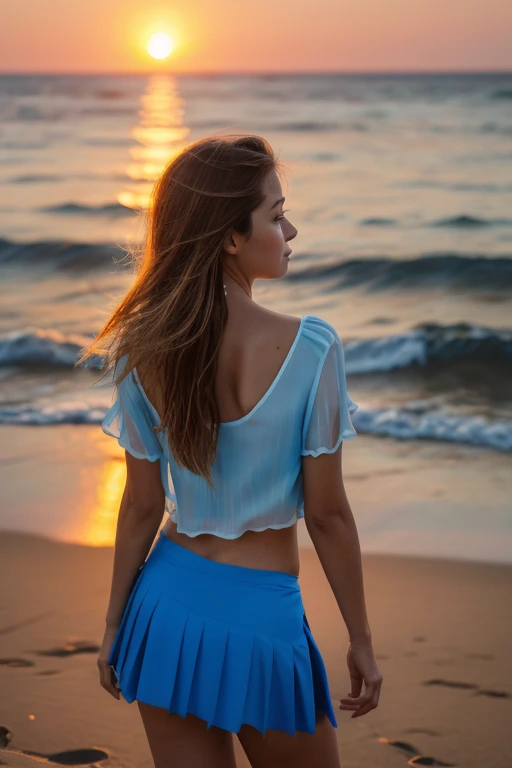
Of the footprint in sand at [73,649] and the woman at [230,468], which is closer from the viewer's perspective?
the woman at [230,468]

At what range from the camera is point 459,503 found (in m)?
5.21

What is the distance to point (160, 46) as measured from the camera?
25766 millimetres

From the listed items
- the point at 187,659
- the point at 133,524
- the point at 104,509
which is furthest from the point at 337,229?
the point at 187,659

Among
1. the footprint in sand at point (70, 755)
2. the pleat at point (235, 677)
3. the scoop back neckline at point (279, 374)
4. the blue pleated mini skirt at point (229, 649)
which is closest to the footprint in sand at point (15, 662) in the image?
the footprint in sand at point (70, 755)

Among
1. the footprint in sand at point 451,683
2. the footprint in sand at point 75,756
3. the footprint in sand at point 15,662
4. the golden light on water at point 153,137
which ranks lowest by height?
the footprint in sand at point 451,683

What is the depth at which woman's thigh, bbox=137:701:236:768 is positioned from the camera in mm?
1685

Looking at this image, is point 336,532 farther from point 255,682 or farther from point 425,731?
point 425,731

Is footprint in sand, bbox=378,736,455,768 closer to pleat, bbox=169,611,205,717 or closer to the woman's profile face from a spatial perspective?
pleat, bbox=169,611,205,717

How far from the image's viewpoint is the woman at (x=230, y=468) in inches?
62.1

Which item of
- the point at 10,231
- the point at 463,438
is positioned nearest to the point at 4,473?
the point at 463,438

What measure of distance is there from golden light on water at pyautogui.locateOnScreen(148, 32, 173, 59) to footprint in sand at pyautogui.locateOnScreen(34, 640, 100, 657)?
882 inches

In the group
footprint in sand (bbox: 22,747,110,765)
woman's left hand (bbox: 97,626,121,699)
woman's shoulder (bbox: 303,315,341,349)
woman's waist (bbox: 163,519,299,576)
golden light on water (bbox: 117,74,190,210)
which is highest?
golden light on water (bbox: 117,74,190,210)

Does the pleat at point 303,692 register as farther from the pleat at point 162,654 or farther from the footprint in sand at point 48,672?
the footprint in sand at point 48,672

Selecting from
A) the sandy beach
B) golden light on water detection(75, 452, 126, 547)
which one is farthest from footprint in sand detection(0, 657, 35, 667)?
golden light on water detection(75, 452, 126, 547)
